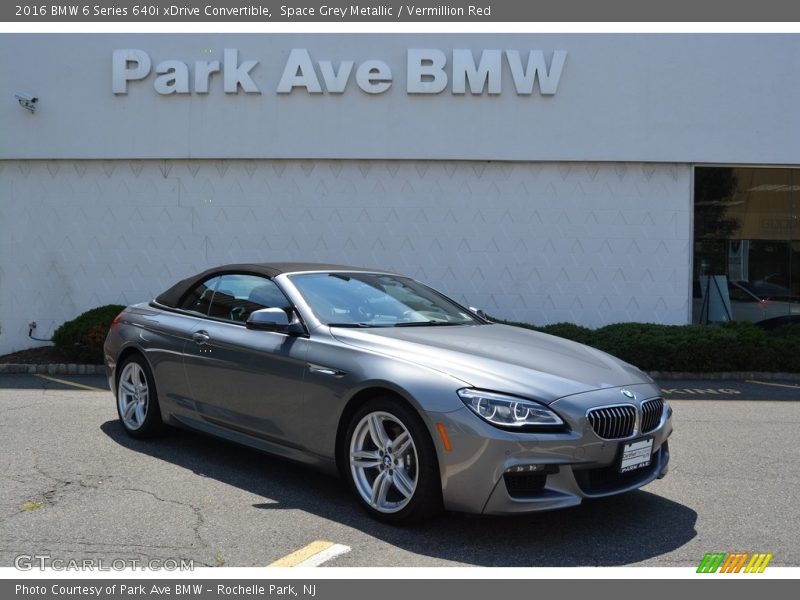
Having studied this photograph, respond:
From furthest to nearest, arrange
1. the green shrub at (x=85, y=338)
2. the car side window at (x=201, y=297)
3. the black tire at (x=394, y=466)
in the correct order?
the green shrub at (x=85, y=338) → the car side window at (x=201, y=297) → the black tire at (x=394, y=466)

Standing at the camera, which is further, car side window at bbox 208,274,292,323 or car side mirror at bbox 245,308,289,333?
car side window at bbox 208,274,292,323

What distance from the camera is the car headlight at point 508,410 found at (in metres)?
4.12

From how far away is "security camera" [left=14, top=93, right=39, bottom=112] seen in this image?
12523 millimetres

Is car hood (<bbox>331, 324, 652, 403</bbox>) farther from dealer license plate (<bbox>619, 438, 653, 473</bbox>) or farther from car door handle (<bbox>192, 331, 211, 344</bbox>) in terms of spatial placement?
car door handle (<bbox>192, 331, 211, 344</bbox>)

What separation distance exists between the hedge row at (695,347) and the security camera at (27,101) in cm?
901

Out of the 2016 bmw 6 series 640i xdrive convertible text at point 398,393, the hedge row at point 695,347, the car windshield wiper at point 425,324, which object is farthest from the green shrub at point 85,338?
the car windshield wiper at point 425,324

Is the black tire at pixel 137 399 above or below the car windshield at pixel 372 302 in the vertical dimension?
below

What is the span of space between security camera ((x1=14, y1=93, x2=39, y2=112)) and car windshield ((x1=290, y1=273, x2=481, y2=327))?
912cm

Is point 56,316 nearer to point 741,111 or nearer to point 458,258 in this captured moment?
point 458,258

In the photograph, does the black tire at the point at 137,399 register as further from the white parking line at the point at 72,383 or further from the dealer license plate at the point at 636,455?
the dealer license plate at the point at 636,455

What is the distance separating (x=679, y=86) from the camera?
12281mm

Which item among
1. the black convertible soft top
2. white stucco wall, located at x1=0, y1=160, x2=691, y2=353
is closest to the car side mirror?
the black convertible soft top

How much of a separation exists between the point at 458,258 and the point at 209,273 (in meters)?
6.43

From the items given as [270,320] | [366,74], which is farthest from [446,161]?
[270,320]
